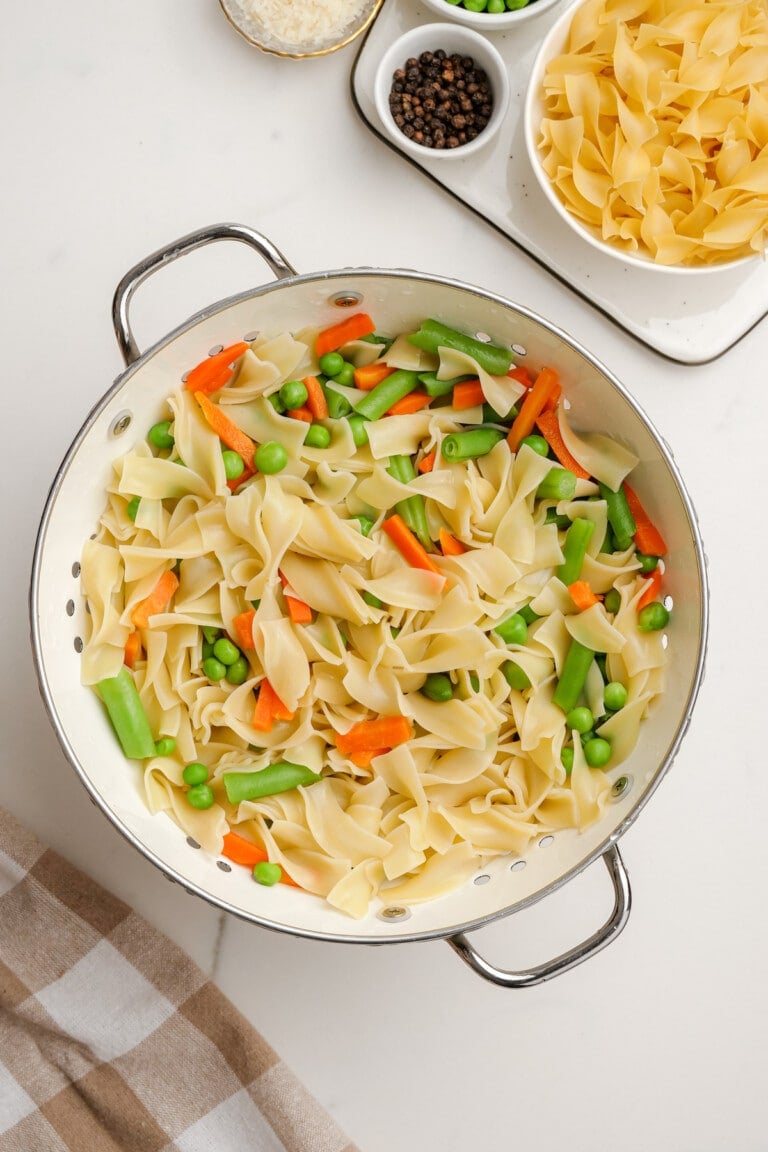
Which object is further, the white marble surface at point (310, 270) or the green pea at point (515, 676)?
the white marble surface at point (310, 270)

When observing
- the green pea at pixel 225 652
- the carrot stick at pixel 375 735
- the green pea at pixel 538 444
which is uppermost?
the green pea at pixel 538 444

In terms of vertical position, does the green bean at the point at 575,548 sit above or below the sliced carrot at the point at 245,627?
below

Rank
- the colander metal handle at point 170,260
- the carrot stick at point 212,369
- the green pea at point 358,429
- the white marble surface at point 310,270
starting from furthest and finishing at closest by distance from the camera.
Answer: the white marble surface at point 310,270 → the green pea at point 358,429 → the carrot stick at point 212,369 → the colander metal handle at point 170,260

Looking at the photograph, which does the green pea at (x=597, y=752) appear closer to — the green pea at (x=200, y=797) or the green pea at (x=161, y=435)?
the green pea at (x=200, y=797)

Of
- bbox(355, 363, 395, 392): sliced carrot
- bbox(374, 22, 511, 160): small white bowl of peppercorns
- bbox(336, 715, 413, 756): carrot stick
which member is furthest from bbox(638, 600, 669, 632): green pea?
bbox(374, 22, 511, 160): small white bowl of peppercorns

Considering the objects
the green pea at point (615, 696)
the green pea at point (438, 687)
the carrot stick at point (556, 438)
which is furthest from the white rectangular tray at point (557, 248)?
the green pea at point (438, 687)

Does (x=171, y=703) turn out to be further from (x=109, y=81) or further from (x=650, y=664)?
(x=109, y=81)

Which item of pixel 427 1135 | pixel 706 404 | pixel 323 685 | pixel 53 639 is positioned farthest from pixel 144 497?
pixel 427 1135

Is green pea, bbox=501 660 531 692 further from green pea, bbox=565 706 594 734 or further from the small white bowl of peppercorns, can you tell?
the small white bowl of peppercorns

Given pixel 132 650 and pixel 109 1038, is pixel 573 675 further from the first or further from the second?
pixel 109 1038
